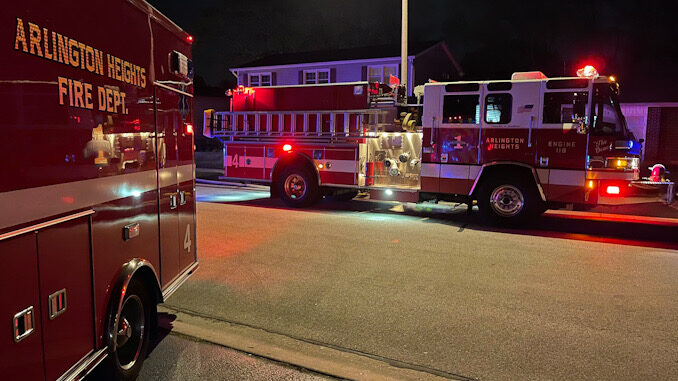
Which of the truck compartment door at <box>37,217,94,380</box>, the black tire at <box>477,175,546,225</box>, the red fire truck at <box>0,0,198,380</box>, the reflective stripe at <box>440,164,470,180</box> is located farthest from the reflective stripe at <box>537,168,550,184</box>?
the truck compartment door at <box>37,217,94,380</box>

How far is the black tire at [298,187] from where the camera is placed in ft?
38.0

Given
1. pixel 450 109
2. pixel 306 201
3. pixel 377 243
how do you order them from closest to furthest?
pixel 377 243, pixel 450 109, pixel 306 201

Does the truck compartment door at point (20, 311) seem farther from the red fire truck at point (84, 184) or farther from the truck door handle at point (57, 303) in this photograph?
the truck door handle at point (57, 303)

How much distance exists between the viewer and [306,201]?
Result: 1161 centimetres

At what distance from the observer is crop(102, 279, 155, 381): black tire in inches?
129

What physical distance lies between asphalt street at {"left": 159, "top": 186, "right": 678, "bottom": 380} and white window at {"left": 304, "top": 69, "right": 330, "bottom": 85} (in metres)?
19.8

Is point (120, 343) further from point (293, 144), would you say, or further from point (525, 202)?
point (293, 144)

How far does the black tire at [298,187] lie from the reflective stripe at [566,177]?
16.3 ft

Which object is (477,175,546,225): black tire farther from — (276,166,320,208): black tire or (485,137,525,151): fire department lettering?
(276,166,320,208): black tire

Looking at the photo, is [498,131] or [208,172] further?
[208,172]

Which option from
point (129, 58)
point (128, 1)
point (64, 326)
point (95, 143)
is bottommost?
point (64, 326)

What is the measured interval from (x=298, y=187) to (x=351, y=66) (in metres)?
16.9

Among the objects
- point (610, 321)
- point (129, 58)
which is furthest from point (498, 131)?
point (129, 58)

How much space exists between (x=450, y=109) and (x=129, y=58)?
7.50m
